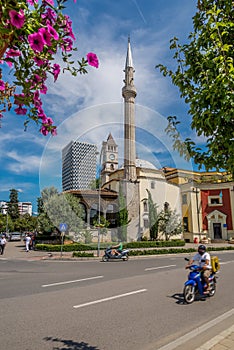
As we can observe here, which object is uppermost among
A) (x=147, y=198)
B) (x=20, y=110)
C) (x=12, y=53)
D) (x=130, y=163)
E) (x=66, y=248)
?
(x=130, y=163)

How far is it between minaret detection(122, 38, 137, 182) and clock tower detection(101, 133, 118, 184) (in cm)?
2136

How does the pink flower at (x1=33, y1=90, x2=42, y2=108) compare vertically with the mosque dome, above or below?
below

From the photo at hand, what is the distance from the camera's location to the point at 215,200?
146ft

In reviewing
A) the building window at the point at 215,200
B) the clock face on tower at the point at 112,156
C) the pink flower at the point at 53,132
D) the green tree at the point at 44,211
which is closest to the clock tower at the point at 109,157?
the clock face on tower at the point at 112,156

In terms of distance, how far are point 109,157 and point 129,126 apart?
2909 cm

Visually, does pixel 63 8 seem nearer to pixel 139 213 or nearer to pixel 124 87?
pixel 139 213

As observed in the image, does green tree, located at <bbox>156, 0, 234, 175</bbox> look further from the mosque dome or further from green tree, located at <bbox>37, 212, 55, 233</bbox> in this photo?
the mosque dome

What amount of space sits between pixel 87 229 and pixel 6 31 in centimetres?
3241

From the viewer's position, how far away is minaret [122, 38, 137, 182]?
4103 centimetres

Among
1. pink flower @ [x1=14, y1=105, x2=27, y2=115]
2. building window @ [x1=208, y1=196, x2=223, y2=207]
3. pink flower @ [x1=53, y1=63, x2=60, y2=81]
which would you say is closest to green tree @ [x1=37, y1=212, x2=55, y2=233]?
building window @ [x1=208, y1=196, x2=223, y2=207]

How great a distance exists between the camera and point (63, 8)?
210 centimetres

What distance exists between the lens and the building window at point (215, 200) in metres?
43.6

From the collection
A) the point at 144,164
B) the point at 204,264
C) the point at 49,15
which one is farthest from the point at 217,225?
the point at 49,15

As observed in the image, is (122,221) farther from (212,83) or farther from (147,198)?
(212,83)
